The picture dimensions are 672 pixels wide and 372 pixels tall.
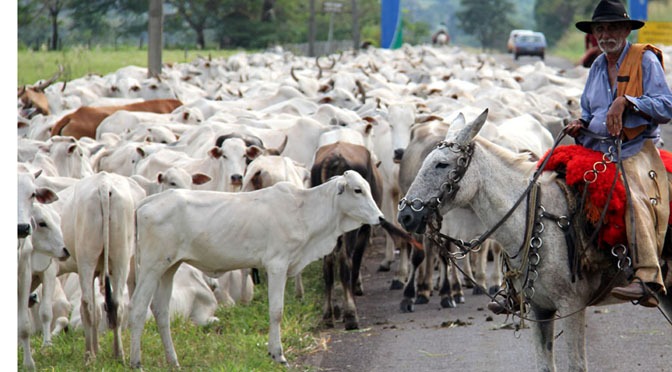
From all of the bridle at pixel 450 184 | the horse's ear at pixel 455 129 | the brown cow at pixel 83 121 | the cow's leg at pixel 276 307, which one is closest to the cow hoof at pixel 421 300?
the cow's leg at pixel 276 307

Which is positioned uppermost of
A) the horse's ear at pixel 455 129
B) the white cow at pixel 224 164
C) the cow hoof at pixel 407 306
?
the horse's ear at pixel 455 129

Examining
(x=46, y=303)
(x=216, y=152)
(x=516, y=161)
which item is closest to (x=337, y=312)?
(x=216, y=152)

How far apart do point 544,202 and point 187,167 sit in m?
6.33

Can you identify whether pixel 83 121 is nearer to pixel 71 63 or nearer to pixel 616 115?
pixel 616 115

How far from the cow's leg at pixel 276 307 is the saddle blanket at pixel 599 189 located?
2710mm

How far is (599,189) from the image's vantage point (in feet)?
21.8

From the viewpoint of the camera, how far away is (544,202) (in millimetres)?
6738

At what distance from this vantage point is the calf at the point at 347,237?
10.3m

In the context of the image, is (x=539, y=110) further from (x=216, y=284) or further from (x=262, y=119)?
(x=216, y=284)

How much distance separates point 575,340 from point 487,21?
333 feet

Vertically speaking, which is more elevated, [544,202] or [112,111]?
[544,202]

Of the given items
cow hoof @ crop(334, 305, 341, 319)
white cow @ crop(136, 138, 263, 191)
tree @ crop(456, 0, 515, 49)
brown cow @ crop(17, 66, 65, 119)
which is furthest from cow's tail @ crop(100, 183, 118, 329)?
tree @ crop(456, 0, 515, 49)

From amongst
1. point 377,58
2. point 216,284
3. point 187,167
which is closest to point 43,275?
point 216,284

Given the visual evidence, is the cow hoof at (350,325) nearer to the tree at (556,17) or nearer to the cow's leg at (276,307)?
the cow's leg at (276,307)
